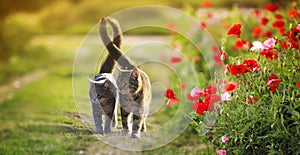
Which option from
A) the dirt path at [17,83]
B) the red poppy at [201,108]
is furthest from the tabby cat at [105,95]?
the dirt path at [17,83]

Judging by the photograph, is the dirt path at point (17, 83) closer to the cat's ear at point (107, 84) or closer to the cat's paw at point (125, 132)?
the cat's paw at point (125, 132)

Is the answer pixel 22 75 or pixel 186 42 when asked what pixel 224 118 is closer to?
Answer: pixel 186 42

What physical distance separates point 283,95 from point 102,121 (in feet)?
3.29

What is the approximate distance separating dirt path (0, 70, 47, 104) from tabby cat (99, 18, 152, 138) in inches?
128

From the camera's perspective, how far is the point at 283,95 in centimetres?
273

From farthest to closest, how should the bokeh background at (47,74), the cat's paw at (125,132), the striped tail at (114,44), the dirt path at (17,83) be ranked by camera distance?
1. the dirt path at (17,83)
2. the bokeh background at (47,74)
3. the cat's paw at (125,132)
4. the striped tail at (114,44)

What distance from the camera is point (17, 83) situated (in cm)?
670

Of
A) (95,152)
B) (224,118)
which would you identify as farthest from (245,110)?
(95,152)

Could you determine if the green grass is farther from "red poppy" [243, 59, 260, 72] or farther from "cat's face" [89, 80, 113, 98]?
"red poppy" [243, 59, 260, 72]

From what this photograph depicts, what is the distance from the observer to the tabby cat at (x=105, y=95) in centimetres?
267

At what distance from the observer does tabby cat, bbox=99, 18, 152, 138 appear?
272 centimetres

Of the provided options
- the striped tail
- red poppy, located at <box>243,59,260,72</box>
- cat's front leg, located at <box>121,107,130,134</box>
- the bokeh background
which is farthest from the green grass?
red poppy, located at <box>243,59,260,72</box>

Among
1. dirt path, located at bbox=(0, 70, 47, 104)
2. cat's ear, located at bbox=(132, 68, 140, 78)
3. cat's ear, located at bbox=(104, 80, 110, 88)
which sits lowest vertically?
cat's ear, located at bbox=(104, 80, 110, 88)

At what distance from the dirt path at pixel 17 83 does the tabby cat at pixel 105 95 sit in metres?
3.23
